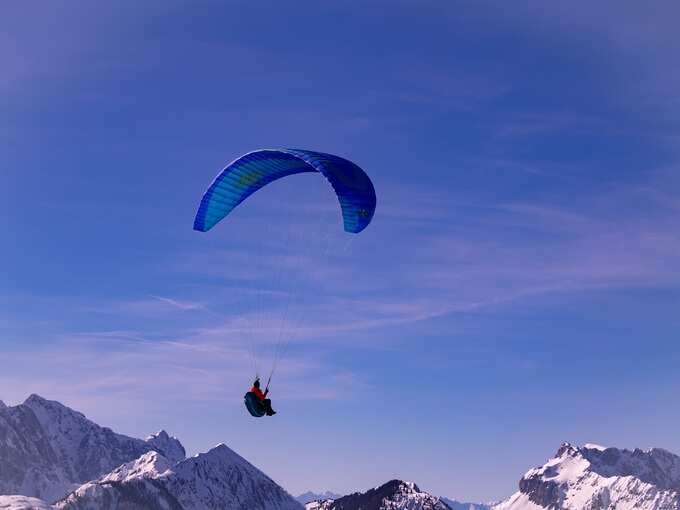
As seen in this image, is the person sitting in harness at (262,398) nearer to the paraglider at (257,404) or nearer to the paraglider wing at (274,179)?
the paraglider at (257,404)

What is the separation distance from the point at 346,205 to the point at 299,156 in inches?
218

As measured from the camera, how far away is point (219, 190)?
5997cm

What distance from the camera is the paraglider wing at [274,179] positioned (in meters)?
57.0

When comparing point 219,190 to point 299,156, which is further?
point 219,190

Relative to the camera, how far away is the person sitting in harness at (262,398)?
55.6m

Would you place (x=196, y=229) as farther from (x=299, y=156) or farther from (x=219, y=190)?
(x=299, y=156)

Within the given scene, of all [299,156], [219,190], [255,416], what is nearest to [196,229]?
[219,190]

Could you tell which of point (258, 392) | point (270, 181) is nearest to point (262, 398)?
point (258, 392)

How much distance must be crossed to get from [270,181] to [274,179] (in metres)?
0.34

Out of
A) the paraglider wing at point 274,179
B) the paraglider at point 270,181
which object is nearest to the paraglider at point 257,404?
the paraglider at point 270,181

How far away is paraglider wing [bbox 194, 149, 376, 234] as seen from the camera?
57.0m

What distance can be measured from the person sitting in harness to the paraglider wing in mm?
11937

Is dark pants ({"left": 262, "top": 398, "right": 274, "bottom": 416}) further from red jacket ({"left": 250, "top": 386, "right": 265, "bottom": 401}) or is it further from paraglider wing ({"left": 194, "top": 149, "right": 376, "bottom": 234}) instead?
paraglider wing ({"left": 194, "top": 149, "right": 376, "bottom": 234})

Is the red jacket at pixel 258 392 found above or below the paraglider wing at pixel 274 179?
below
